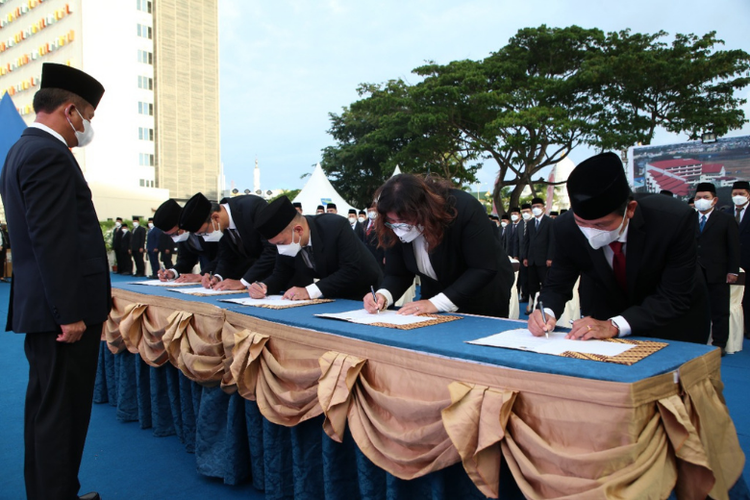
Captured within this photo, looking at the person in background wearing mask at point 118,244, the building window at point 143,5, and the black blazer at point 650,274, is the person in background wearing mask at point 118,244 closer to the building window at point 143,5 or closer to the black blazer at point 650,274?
the black blazer at point 650,274

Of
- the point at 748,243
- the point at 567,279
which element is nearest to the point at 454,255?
the point at 567,279

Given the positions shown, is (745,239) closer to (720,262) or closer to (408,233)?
(720,262)

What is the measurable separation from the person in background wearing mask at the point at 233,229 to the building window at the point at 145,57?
33910 millimetres

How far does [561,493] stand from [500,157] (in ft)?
54.3

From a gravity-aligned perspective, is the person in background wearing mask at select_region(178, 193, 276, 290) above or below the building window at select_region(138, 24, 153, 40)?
below

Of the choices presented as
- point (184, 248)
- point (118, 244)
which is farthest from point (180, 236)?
point (118, 244)

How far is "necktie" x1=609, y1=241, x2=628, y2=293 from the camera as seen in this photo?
5.98 feet

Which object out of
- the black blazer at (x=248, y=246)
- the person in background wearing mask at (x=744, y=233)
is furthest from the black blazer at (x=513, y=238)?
the black blazer at (x=248, y=246)

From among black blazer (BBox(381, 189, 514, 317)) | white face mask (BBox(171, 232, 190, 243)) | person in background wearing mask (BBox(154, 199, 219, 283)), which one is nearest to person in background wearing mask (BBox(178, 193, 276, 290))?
person in background wearing mask (BBox(154, 199, 219, 283))

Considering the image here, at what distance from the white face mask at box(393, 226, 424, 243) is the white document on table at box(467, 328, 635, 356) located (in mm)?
651

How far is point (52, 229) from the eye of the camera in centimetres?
180

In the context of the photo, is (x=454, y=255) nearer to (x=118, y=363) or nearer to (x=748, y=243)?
(x=118, y=363)

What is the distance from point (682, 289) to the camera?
5.67 ft

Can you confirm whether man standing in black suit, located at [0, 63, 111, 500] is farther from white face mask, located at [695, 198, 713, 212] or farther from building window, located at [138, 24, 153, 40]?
building window, located at [138, 24, 153, 40]
